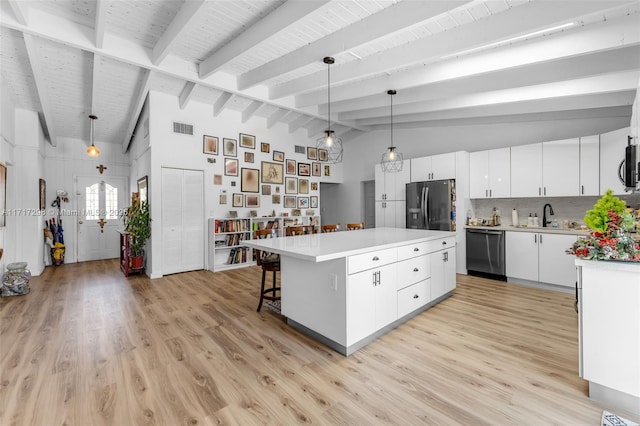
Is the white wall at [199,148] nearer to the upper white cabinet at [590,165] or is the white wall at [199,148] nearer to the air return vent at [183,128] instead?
the air return vent at [183,128]

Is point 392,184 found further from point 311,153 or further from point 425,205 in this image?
point 311,153

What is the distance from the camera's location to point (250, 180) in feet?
21.2

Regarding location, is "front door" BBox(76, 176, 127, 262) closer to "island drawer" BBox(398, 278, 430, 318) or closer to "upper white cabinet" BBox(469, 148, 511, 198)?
"island drawer" BBox(398, 278, 430, 318)

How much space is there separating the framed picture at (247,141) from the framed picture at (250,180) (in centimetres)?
51

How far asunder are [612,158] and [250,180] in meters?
6.02

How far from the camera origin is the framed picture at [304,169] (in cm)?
751

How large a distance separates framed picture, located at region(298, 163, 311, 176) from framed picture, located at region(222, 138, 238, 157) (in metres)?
1.80

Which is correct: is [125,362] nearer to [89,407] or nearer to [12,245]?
[89,407]

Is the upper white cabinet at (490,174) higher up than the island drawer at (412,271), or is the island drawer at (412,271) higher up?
the upper white cabinet at (490,174)

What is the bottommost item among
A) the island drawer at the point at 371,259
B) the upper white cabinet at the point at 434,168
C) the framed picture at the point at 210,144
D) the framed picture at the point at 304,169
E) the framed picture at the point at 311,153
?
the island drawer at the point at 371,259

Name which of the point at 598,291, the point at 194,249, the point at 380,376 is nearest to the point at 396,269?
the point at 380,376

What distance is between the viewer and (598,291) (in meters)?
1.89

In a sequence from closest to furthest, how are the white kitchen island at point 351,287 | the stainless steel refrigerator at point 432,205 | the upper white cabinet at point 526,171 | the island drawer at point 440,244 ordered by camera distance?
the white kitchen island at point 351,287 → the island drawer at point 440,244 → the upper white cabinet at point 526,171 → the stainless steel refrigerator at point 432,205

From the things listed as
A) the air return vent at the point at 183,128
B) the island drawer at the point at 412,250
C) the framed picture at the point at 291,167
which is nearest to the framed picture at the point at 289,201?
the framed picture at the point at 291,167
